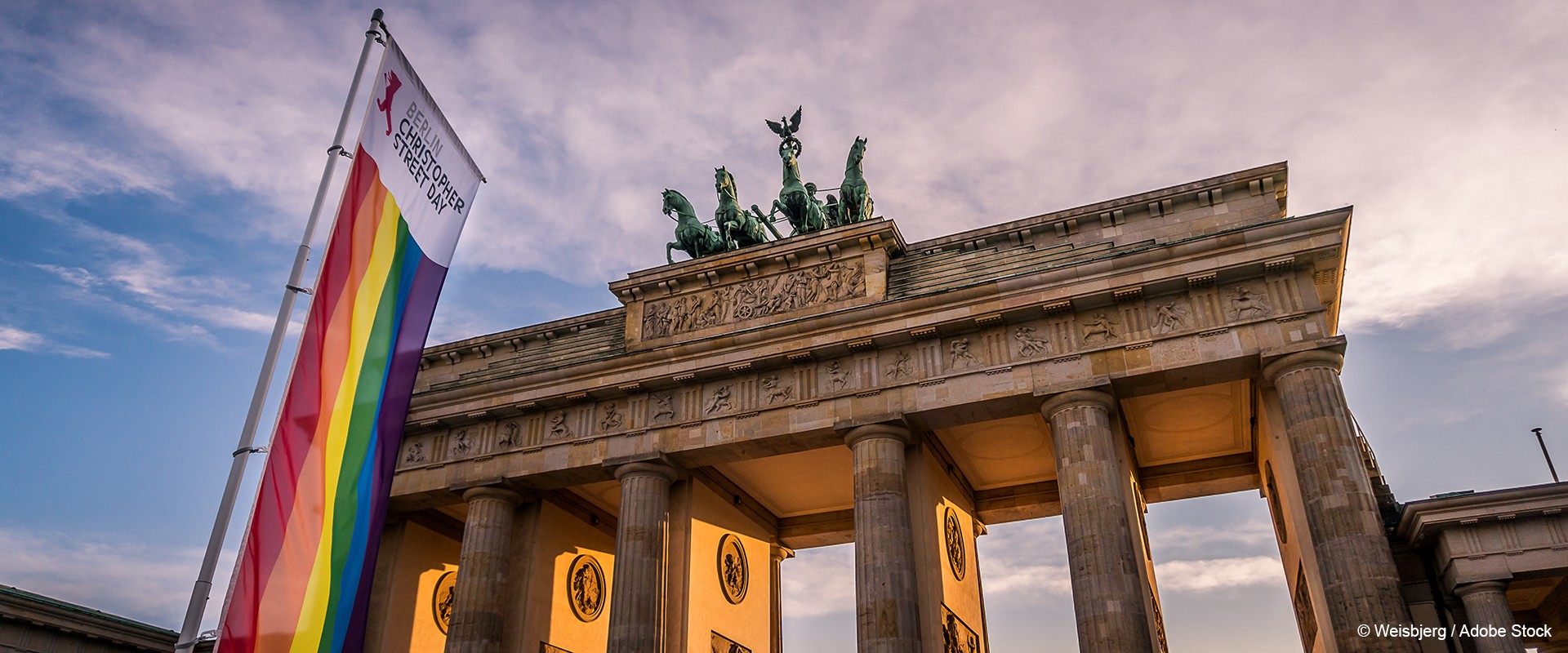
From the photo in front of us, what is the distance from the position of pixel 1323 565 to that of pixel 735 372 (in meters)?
12.8

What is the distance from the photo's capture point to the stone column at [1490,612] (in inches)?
645

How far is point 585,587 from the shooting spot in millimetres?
28328

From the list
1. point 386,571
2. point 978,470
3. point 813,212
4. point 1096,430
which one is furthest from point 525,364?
point 1096,430

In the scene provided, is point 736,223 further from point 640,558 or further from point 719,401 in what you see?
point 640,558

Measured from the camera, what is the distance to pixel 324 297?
12305 millimetres

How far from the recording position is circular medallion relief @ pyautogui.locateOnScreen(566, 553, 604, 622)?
90.3ft

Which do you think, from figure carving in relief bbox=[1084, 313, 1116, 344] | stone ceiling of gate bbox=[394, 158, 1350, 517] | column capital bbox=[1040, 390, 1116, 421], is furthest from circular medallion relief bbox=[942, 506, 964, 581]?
figure carving in relief bbox=[1084, 313, 1116, 344]

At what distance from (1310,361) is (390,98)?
17.1 meters

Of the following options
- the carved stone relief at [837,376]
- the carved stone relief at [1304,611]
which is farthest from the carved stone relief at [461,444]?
the carved stone relief at [1304,611]

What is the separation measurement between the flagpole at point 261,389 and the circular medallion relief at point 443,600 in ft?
59.1

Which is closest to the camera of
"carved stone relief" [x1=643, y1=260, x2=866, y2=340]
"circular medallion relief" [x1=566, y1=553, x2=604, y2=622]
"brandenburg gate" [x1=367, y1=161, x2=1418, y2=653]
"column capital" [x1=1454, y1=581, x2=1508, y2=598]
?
"column capital" [x1=1454, y1=581, x2=1508, y2=598]

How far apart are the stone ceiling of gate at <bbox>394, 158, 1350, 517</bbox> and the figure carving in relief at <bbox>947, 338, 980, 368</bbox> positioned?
0.16ft

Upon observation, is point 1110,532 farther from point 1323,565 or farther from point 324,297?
point 324,297

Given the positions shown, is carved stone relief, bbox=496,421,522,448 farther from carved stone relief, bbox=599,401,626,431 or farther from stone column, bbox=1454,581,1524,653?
stone column, bbox=1454,581,1524,653
